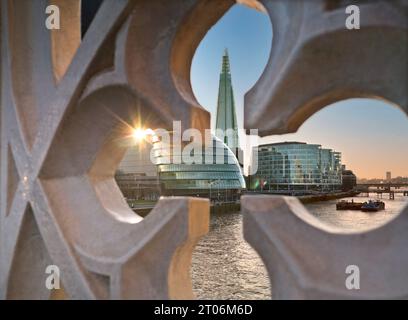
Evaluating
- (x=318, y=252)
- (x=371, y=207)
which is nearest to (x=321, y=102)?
(x=318, y=252)

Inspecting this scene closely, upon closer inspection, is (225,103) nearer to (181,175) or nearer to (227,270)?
(181,175)

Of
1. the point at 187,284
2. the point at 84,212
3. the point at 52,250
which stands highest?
the point at 84,212

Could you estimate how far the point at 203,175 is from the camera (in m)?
57.6

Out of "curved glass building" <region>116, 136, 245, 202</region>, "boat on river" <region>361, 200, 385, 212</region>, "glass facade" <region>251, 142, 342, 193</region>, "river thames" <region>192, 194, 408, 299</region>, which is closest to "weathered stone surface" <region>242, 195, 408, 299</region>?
"river thames" <region>192, 194, 408, 299</region>

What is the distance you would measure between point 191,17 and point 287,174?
110777mm

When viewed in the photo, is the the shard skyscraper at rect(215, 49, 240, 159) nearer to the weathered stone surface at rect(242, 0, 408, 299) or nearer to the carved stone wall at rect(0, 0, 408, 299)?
the carved stone wall at rect(0, 0, 408, 299)

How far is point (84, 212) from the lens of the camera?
242 centimetres

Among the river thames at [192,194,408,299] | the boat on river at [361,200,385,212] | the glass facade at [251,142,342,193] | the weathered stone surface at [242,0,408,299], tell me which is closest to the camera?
the weathered stone surface at [242,0,408,299]

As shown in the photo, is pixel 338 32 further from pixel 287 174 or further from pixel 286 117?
pixel 287 174

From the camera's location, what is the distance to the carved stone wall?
1.54 metres

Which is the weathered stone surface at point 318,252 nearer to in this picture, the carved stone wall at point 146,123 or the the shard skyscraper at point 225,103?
the carved stone wall at point 146,123

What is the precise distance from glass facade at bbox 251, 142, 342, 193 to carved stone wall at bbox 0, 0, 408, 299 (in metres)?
103
